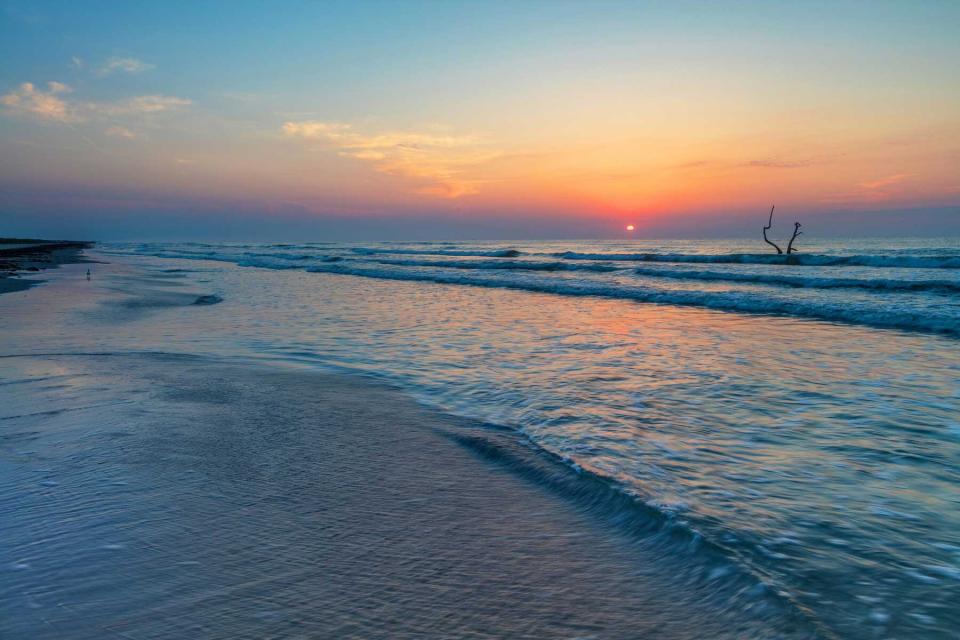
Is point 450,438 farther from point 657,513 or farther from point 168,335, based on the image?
point 168,335

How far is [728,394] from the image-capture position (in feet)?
19.8

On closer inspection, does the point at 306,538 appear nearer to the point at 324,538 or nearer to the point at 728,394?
the point at 324,538

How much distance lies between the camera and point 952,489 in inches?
145

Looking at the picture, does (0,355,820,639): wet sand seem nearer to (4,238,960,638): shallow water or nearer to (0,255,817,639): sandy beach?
(0,255,817,639): sandy beach

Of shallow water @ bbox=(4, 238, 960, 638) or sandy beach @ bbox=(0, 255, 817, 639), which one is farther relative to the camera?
shallow water @ bbox=(4, 238, 960, 638)

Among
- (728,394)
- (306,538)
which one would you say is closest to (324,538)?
(306,538)

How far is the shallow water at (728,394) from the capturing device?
9.47ft

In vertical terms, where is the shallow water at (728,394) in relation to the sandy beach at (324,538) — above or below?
above

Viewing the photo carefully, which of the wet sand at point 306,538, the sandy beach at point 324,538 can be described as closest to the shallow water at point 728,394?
the sandy beach at point 324,538

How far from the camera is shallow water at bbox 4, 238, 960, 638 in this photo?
114 inches

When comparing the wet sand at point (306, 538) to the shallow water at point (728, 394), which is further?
the shallow water at point (728, 394)

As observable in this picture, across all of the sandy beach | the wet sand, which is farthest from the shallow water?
the wet sand

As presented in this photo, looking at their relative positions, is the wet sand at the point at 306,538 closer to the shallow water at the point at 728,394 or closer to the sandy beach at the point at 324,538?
the sandy beach at the point at 324,538

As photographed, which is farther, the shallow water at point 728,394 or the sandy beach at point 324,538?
the shallow water at point 728,394
